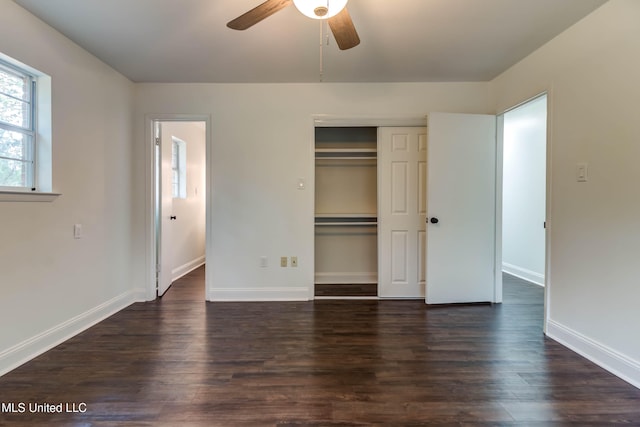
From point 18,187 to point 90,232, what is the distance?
0.66 metres

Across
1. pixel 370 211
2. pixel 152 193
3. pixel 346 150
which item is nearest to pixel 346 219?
pixel 370 211

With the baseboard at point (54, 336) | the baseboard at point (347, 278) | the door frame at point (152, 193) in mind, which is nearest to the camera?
the baseboard at point (54, 336)

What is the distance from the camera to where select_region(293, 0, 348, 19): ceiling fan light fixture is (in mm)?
1515

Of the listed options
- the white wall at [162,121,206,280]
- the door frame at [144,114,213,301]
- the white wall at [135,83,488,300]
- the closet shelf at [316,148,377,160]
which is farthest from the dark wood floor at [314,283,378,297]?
the white wall at [162,121,206,280]

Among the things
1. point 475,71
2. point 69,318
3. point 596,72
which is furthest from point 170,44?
point 596,72

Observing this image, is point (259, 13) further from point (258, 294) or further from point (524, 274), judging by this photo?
point (524, 274)

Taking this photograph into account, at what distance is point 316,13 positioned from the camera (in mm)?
1608

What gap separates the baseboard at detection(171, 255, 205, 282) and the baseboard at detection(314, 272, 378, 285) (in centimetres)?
203

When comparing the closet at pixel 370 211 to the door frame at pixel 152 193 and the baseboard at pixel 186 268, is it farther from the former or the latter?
the baseboard at pixel 186 268

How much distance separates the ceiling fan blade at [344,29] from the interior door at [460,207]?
1.59 metres

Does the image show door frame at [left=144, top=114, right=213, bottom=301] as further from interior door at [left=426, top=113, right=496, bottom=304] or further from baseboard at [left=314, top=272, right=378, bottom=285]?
interior door at [left=426, top=113, right=496, bottom=304]

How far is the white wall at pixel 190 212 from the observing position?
4.32 m

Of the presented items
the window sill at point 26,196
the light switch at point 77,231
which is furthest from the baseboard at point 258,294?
the window sill at point 26,196

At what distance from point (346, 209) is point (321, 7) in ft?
9.26
